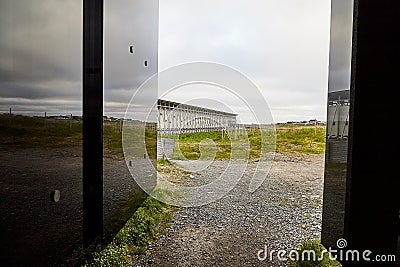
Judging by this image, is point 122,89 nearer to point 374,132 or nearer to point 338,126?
point 338,126

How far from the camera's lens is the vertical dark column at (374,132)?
137 cm

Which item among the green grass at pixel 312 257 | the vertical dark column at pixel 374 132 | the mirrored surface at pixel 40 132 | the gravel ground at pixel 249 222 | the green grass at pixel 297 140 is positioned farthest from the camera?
the green grass at pixel 297 140

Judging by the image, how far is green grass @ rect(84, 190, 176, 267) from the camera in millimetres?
1779

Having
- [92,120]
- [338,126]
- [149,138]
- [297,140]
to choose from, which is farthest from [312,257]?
[149,138]

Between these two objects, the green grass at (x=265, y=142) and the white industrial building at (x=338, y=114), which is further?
the green grass at (x=265, y=142)

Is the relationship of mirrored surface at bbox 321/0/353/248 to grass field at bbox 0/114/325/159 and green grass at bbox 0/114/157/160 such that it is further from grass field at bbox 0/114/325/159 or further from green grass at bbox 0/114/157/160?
green grass at bbox 0/114/157/160

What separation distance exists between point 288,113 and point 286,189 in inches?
22.9

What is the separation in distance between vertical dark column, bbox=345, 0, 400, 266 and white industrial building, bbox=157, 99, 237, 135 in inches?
52.8

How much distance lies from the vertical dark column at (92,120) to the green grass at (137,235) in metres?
0.16

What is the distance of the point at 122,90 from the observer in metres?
2.05

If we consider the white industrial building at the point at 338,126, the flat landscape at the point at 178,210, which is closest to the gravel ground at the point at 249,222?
the flat landscape at the point at 178,210

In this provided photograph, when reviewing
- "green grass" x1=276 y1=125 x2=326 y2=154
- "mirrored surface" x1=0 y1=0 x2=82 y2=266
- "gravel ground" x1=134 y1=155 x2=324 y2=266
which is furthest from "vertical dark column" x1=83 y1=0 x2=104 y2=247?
"green grass" x1=276 y1=125 x2=326 y2=154

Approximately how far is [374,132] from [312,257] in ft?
2.74

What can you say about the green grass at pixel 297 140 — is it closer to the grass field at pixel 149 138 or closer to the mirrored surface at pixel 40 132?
the grass field at pixel 149 138
